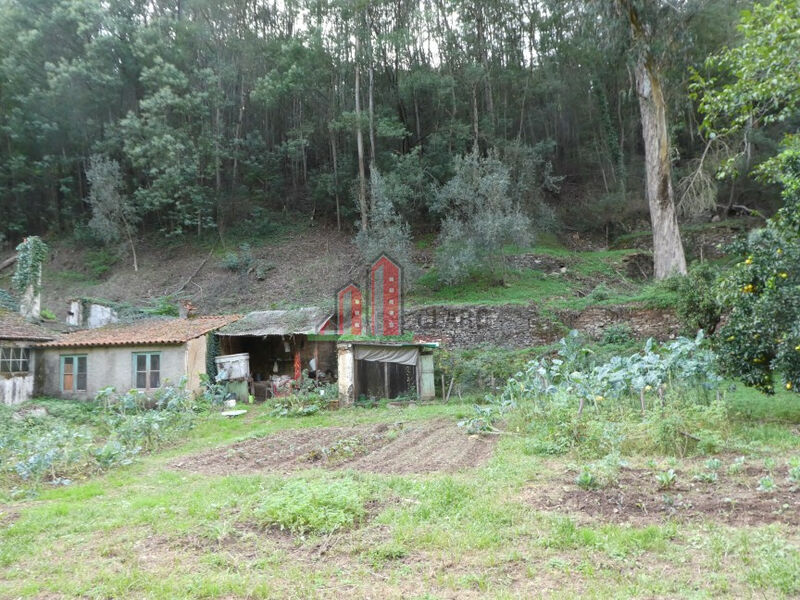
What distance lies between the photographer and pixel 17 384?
51.0 ft

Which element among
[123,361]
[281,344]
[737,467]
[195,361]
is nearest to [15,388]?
[123,361]

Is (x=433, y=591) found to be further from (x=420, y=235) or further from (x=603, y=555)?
(x=420, y=235)

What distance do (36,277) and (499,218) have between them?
16739mm

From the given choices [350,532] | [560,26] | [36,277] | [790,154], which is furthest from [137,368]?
[560,26]

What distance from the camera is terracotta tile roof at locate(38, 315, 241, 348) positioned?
1565 centimetres

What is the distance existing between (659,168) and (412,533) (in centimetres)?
1731

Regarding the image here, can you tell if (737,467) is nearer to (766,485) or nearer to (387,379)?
(766,485)

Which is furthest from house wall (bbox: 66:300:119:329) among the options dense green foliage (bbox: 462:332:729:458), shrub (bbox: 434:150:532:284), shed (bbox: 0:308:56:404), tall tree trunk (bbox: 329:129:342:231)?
dense green foliage (bbox: 462:332:729:458)

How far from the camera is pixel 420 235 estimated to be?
89.7ft

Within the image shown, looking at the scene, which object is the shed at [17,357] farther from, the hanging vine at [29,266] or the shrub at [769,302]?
the shrub at [769,302]

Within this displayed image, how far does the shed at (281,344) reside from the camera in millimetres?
16781

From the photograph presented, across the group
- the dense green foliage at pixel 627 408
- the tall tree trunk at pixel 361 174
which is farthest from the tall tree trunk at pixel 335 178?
the dense green foliage at pixel 627 408

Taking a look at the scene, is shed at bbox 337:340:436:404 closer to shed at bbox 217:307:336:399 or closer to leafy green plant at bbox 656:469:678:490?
shed at bbox 217:307:336:399

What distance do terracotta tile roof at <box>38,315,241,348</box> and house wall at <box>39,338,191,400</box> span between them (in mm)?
297
